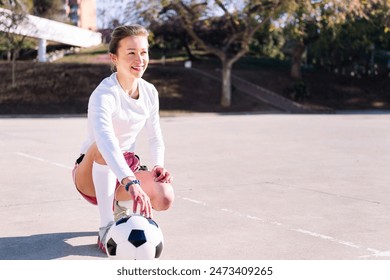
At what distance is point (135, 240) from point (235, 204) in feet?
11.3

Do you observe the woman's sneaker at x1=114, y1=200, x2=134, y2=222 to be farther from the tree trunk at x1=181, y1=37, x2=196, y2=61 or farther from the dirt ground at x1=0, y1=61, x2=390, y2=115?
the tree trunk at x1=181, y1=37, x2=196, y2=61

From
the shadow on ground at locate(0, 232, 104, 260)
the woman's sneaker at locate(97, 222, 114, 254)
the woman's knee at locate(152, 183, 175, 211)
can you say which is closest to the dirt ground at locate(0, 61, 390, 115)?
the shadow on ground at locate(0, 232, 104, 260)

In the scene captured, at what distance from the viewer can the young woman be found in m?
4.93

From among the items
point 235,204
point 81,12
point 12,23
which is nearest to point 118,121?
point 235,204

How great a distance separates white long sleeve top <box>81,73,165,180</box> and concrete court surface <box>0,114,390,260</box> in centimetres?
94

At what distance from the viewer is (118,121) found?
5250mm

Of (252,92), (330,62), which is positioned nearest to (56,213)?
(252,92)

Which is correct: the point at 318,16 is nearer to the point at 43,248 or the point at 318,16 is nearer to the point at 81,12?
the point at 43,248

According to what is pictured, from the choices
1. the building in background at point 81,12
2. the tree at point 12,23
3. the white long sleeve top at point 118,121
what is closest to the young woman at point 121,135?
the white long sleeve top at point 118,121

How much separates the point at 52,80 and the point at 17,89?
2.09 metres

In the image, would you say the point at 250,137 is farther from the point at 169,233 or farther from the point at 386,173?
the point at 169,233

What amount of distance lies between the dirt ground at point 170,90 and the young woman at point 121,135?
27.6 meters

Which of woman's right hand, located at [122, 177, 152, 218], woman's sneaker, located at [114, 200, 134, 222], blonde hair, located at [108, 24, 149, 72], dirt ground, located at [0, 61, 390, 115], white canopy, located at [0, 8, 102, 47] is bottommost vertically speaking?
dirt ground, located at [0, 61, 390, 115]
